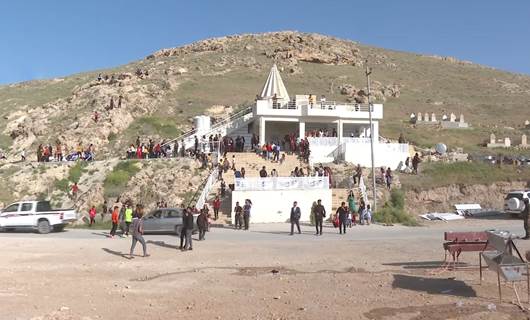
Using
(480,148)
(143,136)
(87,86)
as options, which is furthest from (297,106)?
(87,86)

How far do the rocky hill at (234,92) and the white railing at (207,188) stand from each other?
484cm

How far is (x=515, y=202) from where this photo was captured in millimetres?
27438

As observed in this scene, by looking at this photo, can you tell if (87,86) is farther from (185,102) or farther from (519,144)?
(519,144)

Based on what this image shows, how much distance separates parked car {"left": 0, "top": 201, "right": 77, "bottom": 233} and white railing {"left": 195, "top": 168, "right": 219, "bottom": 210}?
5.70 meters

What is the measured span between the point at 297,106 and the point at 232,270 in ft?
80.1

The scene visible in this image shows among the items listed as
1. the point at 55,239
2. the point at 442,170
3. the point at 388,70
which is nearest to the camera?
the point at 55,239

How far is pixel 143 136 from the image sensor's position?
43938 mm

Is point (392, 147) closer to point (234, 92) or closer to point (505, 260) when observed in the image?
point (505, 260)

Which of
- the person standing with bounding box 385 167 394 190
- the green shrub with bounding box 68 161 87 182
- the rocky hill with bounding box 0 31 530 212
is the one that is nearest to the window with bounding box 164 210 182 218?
→ the rocky hill with bounding box 0 31 530 212

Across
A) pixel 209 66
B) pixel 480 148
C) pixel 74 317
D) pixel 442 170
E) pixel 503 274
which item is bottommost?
pixel 74 317

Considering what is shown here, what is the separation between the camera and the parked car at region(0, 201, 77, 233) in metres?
22.6

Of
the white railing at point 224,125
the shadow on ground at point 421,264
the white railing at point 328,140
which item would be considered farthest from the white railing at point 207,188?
the shadow on ground at point 421,264

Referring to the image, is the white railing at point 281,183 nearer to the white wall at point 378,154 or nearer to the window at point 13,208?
the white wall at point 378,154

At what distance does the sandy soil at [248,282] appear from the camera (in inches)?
360
